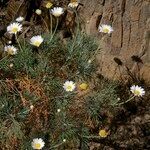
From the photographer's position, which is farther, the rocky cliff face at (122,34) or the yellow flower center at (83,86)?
the rocky cliff face at (122,34)

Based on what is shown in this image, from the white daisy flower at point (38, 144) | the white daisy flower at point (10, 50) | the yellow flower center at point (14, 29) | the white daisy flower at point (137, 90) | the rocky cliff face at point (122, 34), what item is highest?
the rocky cliff face at point (122, 34)

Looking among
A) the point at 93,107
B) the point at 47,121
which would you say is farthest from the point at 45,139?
the point at 93,107

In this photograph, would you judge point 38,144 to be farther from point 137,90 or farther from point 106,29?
point 106,29

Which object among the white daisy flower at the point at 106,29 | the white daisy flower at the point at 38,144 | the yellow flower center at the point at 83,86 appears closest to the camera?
the white daisy flower at the point at 38,144

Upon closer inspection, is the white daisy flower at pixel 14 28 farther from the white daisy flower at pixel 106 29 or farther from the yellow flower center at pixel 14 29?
the white daisy flower at pixel 106 29

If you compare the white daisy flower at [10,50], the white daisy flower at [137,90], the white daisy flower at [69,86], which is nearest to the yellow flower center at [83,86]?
the white daisy flower at [69,86]

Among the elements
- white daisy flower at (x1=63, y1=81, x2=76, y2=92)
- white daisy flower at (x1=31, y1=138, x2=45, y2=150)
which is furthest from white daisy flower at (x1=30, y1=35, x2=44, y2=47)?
white daisy flower at (x1=31, y1=138, x2=45, y2=150)

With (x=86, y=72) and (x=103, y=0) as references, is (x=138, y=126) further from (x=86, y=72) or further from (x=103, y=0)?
(x=103, y=0)
